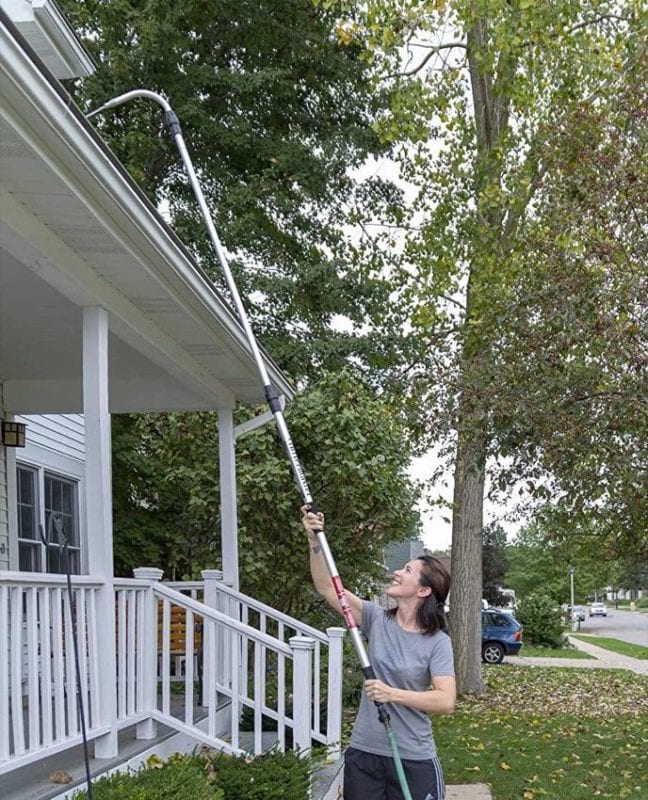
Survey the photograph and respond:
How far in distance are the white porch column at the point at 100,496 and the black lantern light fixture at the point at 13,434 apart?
3.40 meters

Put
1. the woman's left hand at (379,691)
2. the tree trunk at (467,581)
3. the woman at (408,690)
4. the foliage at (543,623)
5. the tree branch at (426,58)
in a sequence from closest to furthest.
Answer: the woman's left hand at (379,691), the woman at (408,690), the tree branch at (426,58), the tree trunk at (467,581), the foliage at (543,623)

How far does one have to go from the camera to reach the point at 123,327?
5.94 meters

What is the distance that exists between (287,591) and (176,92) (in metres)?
8.42

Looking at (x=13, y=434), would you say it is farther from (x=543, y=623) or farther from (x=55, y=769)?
(x=543, y=623)

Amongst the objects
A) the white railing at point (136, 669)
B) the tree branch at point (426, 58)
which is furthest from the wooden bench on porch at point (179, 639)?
the tree branch at point (426, 58)

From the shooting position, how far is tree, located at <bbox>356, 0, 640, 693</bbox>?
9961mm

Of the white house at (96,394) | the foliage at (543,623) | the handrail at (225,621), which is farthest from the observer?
the foliage at (543,623)

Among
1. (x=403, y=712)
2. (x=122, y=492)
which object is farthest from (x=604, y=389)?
(x=122, y=492)

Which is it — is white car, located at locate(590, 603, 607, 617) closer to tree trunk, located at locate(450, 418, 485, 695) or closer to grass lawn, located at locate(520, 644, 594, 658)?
grass lawn, located at locate(520, 644, 594, 658)

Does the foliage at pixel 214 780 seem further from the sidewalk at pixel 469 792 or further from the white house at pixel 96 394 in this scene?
the sidewalk at pixel 469 792

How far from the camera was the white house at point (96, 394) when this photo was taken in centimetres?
421

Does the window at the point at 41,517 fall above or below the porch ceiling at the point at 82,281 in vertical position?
below

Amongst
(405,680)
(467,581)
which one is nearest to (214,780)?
(405,680)

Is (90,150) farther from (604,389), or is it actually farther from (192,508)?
(192,508)
